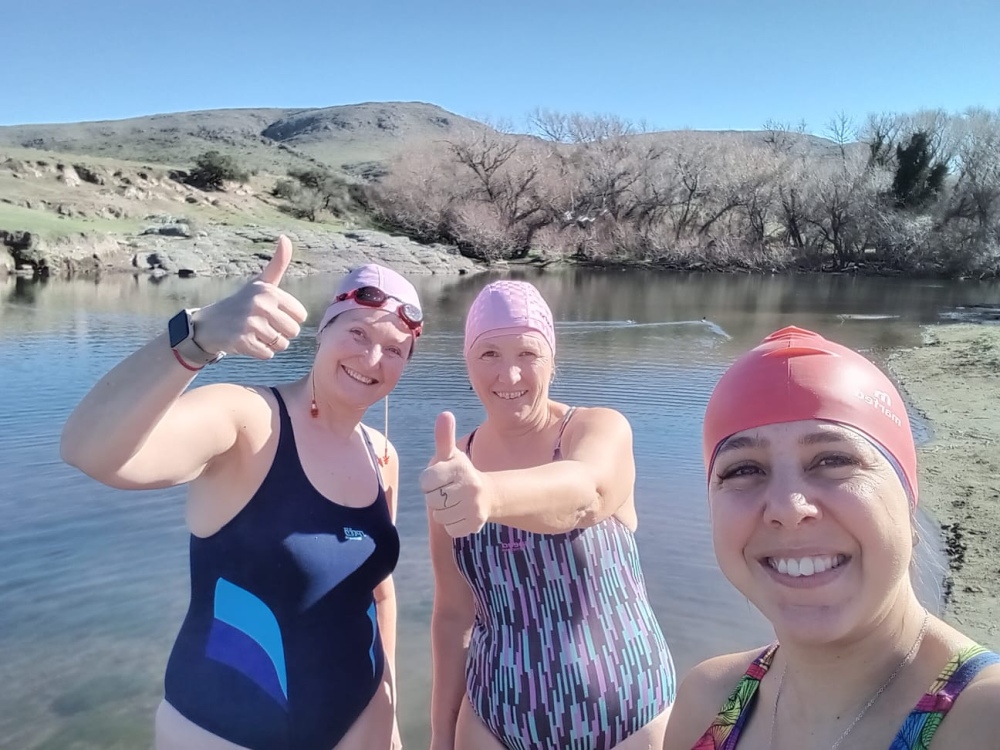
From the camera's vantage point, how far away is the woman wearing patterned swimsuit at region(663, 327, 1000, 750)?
1.49 metres

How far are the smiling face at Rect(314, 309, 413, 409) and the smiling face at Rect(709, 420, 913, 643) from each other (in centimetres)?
145

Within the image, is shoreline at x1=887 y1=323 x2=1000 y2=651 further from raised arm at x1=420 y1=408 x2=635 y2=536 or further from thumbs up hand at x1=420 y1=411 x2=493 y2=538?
thumbs up hand at x1=420 y1=411 x2=493 y2=538

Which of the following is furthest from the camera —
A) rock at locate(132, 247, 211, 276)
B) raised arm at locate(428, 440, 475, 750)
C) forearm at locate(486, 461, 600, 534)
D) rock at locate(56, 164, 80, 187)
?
rock at locate(56, 164, 80, 187)

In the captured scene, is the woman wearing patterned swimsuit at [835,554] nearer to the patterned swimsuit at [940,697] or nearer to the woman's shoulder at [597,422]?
the patterned swimsuit at [940,697]

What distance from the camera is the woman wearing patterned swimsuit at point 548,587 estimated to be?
96.1 inches

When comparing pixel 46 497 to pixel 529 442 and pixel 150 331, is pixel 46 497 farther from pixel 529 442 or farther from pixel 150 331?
pixel 150 331

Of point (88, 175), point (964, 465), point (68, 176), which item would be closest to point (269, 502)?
point (964, 465)

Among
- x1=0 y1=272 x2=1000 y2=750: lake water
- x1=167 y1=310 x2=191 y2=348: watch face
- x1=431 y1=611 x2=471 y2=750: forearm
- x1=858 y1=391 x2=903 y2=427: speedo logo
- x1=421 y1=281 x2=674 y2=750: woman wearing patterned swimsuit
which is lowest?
x1=0 y1=272 x2=1000 y2=750: lake water

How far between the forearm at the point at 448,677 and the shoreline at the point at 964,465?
4.43m

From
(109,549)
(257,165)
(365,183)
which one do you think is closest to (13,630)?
(109,549)

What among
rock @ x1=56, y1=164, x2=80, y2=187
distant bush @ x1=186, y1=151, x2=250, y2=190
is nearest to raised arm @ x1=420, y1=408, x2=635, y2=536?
rock @ x1=56, y1=164, x2=80, y2=187

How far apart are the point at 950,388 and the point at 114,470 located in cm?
1566

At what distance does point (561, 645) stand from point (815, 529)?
1.17 meters

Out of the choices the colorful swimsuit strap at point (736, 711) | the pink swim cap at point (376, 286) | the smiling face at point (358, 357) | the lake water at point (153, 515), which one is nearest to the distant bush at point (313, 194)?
the lake water at point (153, 515)
